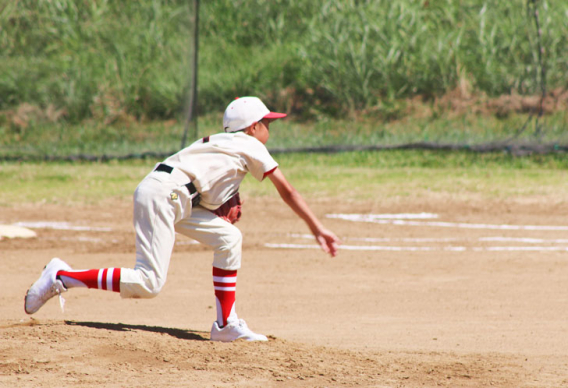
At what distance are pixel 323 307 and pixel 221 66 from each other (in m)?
11.6

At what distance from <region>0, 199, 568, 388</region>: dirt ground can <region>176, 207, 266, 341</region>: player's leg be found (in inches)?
4.2

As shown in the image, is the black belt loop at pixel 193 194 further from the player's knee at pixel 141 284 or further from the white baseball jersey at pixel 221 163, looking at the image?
the player's knee at pixel 141 284

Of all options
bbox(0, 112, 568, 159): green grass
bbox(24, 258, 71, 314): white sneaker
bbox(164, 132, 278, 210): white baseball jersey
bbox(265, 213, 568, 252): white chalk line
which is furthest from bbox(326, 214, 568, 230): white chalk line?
bbox(24, 258, 71, 314): white sneaker

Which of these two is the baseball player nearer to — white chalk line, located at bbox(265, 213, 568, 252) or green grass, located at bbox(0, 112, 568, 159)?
white chalk line, located at bbox(265, 213, 568, 252)

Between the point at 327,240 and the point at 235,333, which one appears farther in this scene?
the point at 235,333

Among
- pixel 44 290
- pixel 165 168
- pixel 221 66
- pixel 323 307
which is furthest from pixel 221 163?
pixel 221 66

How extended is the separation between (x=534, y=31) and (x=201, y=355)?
1215cm

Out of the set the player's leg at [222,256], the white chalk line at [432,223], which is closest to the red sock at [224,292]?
the player's leg at [222,256]

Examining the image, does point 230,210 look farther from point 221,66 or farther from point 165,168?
point 221,66

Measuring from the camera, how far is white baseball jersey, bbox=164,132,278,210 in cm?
450

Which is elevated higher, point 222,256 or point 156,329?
point 222,256

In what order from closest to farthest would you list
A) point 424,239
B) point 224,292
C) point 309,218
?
point 309,218
point 224,292
point 424,239

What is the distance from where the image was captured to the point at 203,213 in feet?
15.2

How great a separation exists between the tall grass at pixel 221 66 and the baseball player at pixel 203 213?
36.3 ft
